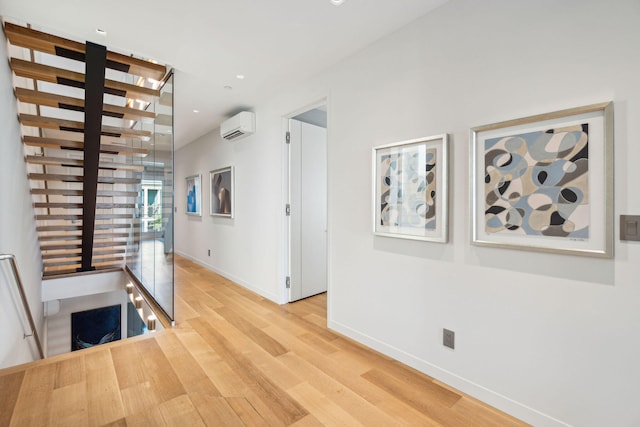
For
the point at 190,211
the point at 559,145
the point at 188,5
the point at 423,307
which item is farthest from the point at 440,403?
the point at 190,211

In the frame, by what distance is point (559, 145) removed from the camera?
1.43 m

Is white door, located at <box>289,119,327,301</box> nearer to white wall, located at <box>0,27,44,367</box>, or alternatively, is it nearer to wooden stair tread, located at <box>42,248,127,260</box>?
white wall, located at <box>0,27,44,367</box>

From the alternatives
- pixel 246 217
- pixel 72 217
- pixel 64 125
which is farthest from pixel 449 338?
pixel 72 217

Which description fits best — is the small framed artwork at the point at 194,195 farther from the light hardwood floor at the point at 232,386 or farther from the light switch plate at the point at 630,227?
the light switch plate at the point at 630,227

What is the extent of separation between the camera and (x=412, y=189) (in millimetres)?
2066

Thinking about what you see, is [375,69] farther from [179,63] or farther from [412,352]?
[412,352]

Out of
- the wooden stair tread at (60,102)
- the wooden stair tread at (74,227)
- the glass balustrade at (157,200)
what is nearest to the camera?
the wooden stair tread at (60,102)

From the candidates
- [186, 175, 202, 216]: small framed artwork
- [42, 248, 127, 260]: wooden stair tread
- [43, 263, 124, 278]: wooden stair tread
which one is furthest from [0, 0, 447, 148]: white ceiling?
[43, 263, 124, 278]: wooden stair tread

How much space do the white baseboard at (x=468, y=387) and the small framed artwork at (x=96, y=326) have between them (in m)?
6.39

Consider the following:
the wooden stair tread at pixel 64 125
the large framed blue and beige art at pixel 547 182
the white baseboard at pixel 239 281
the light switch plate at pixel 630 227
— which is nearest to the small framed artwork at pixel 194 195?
the white baseboard at pixel 239 281

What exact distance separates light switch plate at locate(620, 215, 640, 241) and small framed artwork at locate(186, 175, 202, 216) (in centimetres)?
546

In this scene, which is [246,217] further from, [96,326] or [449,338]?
[96,326]

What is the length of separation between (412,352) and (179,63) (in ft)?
10.1

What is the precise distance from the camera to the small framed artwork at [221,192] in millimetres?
4395
